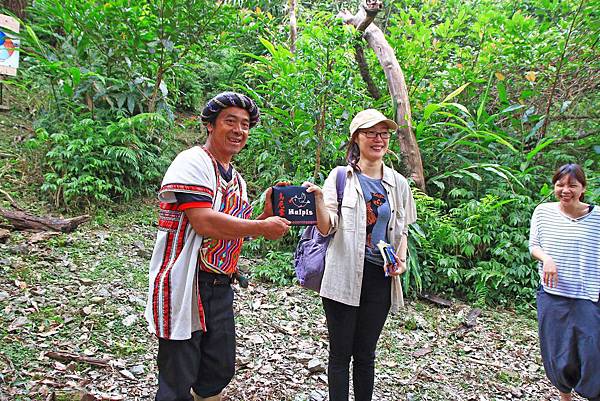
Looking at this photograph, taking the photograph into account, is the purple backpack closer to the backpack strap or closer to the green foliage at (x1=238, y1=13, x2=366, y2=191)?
the backpack strap

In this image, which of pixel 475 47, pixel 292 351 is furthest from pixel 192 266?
pixel 475 47

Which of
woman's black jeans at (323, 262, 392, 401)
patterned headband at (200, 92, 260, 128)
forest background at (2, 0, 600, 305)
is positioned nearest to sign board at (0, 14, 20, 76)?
forest background at (2, 0, 600, 305)

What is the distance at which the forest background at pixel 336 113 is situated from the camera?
15.8ft

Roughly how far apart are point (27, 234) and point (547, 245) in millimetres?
4288

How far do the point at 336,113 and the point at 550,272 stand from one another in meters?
2.97

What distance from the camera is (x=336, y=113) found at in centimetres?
509

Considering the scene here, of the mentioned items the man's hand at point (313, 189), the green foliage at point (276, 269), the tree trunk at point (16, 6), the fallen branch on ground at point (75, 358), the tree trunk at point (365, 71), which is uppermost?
the tree trunk at point (16, 6)

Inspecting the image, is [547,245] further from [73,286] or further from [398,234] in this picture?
[73,286]

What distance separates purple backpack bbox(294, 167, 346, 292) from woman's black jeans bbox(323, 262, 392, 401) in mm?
138

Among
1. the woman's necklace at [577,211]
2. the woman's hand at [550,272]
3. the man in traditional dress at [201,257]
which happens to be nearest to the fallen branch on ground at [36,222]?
the man in traditional dress at [201,257]

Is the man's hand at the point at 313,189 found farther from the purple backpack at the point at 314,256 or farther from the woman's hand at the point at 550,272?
the woman's hand at the point at 550,272

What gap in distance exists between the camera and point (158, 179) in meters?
5.68

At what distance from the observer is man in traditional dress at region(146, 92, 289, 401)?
173 cm

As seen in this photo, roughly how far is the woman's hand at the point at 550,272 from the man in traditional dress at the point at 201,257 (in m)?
1.77
